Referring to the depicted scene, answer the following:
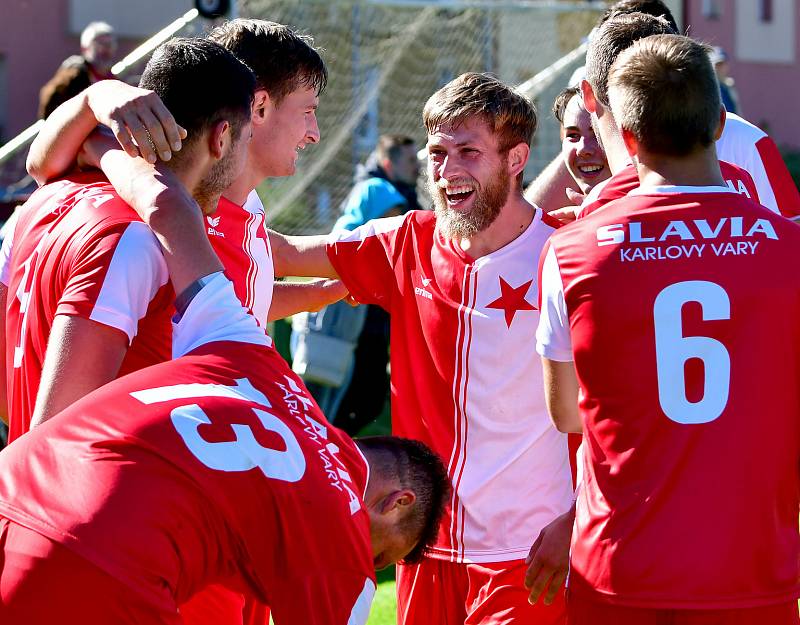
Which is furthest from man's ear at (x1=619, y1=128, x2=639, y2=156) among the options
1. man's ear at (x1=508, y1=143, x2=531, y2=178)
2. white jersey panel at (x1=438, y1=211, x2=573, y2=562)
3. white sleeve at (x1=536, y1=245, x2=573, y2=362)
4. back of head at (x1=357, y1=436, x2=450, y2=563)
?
man's ear at (x1=508, y1=143, x2=531, y2=178)

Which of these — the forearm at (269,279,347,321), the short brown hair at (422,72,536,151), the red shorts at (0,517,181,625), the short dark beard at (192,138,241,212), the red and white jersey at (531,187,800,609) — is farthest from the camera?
the forearm at (269,279,347,321)

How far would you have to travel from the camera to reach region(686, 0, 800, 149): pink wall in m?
27.0

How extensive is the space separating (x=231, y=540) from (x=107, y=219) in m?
0.81

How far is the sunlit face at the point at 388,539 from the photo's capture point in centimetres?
234

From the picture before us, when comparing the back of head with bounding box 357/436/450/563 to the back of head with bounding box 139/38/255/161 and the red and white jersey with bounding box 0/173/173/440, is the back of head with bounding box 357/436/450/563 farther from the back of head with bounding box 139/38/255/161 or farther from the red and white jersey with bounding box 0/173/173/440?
the back of head with bounding box 139/38/255/161

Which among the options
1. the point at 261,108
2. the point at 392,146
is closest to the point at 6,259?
the point at 261,108

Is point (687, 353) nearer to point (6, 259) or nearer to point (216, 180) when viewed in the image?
point (216, 180)

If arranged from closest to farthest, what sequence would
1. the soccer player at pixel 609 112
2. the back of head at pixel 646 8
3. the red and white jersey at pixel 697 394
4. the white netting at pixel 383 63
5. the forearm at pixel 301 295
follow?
the red and white jersey at pixel 697 394, the soccer player at pixel 609 112, the forearm at pixel 301 295, the back of head at pixel 646 8, the white netting at pixel 383 63

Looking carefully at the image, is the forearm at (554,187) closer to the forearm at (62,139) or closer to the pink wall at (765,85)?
the forearm at (62,139)

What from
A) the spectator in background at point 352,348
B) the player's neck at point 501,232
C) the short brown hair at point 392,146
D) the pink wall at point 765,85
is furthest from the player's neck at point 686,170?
the pink wall at point 765,85

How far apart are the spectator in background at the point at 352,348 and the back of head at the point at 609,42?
168 inches

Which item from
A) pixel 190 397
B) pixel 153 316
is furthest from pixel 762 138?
pixel 190 397

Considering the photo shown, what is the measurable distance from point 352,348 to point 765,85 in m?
22.5

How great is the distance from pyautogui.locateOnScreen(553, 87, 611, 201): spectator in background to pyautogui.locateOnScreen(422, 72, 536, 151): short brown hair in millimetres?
261
